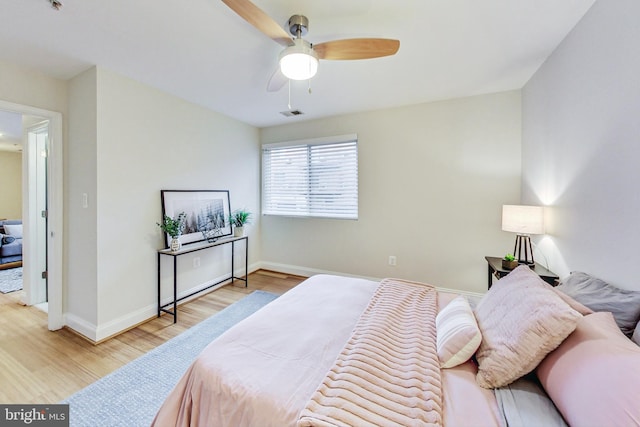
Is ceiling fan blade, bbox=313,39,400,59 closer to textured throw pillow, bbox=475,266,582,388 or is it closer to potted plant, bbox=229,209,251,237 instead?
textured throw pillow, bbox=475,266,582,388

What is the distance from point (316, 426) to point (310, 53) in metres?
1.87

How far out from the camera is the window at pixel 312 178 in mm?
3746

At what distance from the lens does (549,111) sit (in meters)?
2.17

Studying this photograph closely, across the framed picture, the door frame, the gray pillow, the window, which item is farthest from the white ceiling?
the gray pillow

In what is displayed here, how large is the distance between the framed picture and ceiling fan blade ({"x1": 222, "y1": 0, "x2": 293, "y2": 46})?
2.17 metres

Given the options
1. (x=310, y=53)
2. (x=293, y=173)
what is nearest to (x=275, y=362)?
(x=310, y=53)

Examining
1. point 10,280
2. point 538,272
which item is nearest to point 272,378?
point 538,272

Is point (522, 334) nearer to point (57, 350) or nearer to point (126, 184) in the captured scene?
point (126, 184)

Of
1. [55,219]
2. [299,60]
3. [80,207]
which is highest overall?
[299,60]

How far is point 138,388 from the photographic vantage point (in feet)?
5.84

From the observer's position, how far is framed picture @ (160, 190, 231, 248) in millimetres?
2961

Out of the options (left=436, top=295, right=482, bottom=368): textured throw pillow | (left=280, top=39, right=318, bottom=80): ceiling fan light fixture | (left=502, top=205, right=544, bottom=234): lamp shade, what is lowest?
(left=436, top=295, right=482, bottom=368): textured throw pillow

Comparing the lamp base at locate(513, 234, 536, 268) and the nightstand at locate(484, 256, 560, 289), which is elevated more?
the lamp base at locate(513, 234, 536, 268)

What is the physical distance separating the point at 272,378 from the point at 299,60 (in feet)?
5.81
